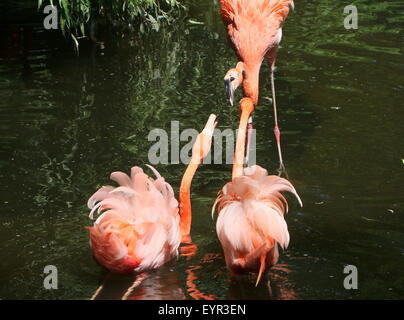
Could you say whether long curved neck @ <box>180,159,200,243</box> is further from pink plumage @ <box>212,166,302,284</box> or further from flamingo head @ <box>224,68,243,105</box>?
flamingo head @ <box>224,68,243,105</box>

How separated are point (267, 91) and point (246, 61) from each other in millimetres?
1782

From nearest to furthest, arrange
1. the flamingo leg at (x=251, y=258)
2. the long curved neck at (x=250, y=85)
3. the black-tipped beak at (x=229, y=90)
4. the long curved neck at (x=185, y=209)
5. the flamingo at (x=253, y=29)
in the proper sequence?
the flamingo leg at (x=251, y=258), the long curved neck at (x=185, y=209), the black-tipped beak at (x=229, y=90), the long curved neck at (x=250, y=85), the flamingo at (x=253, y=29)

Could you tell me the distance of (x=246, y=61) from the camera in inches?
221

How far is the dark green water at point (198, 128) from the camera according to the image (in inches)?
161

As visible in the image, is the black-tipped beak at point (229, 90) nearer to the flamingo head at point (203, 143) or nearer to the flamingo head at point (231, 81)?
the flamingo head at point (231, 81)

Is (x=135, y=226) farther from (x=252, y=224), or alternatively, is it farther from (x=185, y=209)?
(x=252, y=224)

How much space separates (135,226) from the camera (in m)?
4.04

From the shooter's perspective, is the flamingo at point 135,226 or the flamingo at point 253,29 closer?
the flamingo at point 135,226

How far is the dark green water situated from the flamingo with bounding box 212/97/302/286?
0.18 metres

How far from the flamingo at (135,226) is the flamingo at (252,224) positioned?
351 mm


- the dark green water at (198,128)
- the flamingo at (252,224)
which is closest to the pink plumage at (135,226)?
the dark green water at (198,128)

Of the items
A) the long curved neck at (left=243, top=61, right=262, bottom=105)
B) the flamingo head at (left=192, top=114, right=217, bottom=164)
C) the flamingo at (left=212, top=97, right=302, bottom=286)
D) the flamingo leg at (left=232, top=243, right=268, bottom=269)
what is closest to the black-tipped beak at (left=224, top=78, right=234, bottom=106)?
the flamingo head at (left=192, top=114, right=217, bottom=164)
